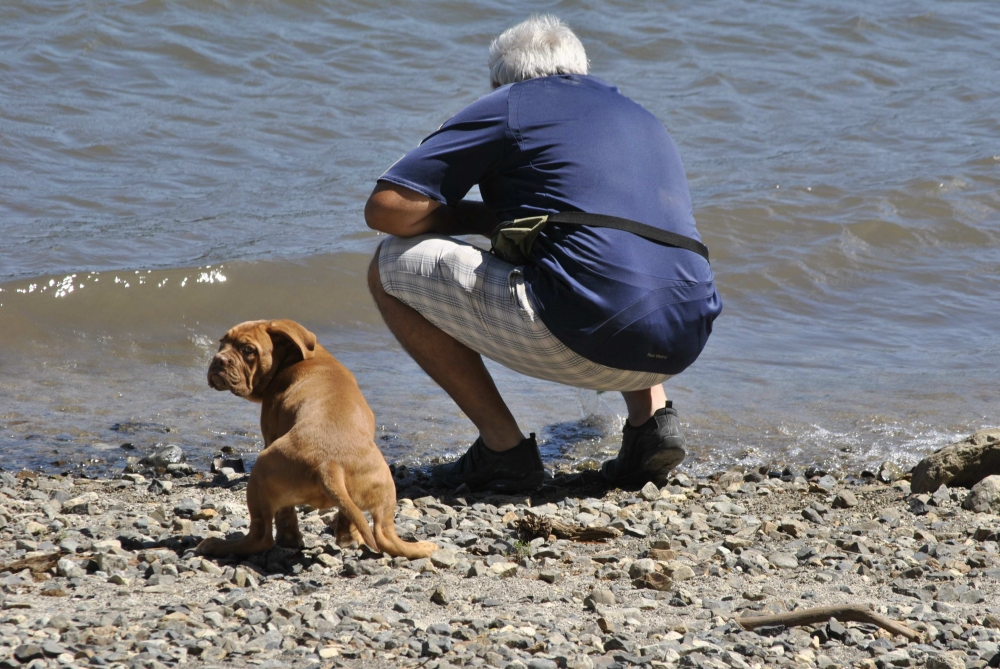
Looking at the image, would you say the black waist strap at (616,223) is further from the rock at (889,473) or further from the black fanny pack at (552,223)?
the rock at (889,473)

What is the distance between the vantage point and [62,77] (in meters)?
11.4

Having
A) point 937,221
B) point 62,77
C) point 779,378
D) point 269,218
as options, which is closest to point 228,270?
point 269,218

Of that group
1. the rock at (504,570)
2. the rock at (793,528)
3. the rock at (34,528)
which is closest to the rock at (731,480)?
the rock at (793,528)

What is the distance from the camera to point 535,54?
13.3 ft

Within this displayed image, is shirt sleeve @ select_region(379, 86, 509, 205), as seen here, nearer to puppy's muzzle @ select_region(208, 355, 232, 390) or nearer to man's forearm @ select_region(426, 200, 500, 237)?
man's forearm @ select_region(426, 200, 500, 237)

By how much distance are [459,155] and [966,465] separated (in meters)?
2.46

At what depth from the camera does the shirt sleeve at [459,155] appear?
3803 millimetres

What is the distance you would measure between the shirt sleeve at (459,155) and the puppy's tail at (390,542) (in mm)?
1241

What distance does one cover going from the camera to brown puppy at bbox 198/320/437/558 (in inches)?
124

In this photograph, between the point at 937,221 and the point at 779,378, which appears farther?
the point at 937,221

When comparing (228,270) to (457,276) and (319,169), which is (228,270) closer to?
(319,169)

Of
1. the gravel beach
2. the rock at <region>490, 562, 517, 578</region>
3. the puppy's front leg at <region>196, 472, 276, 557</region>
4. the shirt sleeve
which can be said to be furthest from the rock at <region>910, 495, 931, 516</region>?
the puppy's front leg at <region>196, 472, 276, 557</region>

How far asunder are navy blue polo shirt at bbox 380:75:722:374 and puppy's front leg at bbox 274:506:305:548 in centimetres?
117

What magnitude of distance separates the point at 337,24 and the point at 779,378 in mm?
9831
